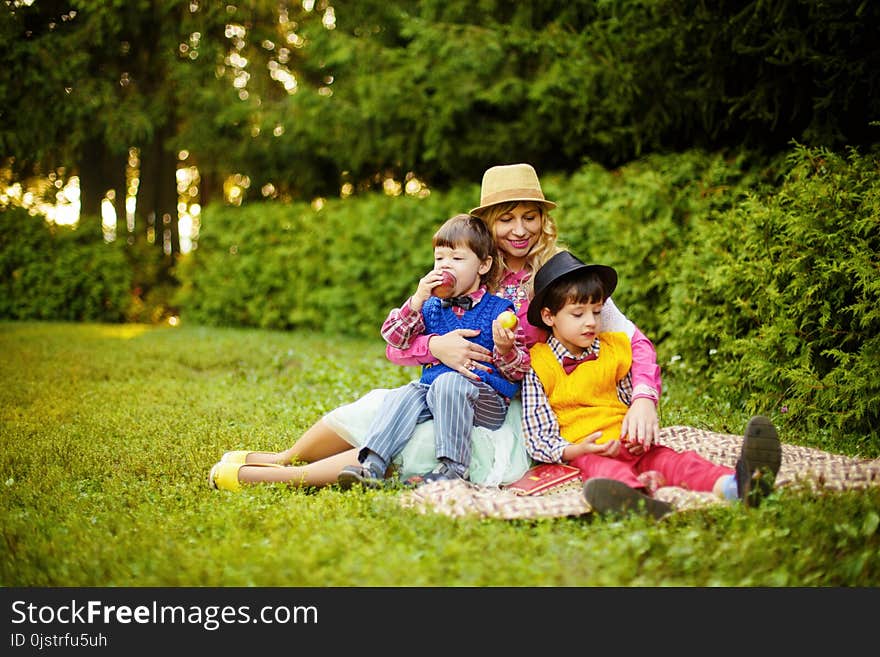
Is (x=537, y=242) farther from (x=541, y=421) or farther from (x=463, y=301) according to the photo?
(x=541, y=421)

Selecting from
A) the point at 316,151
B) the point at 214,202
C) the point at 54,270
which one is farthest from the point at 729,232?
the point at 54,270

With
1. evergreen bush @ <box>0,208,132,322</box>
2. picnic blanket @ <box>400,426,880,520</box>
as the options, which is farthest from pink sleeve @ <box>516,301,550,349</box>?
evergreen bush @ <box>0,208,132,322</box>

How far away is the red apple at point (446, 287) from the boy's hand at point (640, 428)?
1.05 m

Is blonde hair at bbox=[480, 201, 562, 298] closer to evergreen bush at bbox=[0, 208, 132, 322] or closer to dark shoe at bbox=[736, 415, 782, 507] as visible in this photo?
dark shoe at bbox=[736, 415, 782, 507]

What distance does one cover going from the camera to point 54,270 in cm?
1509

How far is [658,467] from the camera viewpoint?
390 centimetres

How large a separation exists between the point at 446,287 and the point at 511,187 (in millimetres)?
711

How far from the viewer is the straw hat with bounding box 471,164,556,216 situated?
14.6 ft

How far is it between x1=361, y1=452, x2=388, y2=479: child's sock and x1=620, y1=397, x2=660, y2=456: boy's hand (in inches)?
45.2

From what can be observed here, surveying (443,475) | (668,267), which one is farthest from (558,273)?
(668,267)

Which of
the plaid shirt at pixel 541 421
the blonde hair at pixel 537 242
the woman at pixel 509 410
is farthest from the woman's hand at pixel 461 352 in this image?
the blonde hair at pixel 537 242

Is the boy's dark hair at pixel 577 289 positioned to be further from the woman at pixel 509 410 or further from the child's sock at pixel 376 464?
the child's sock at pixel 376 464
